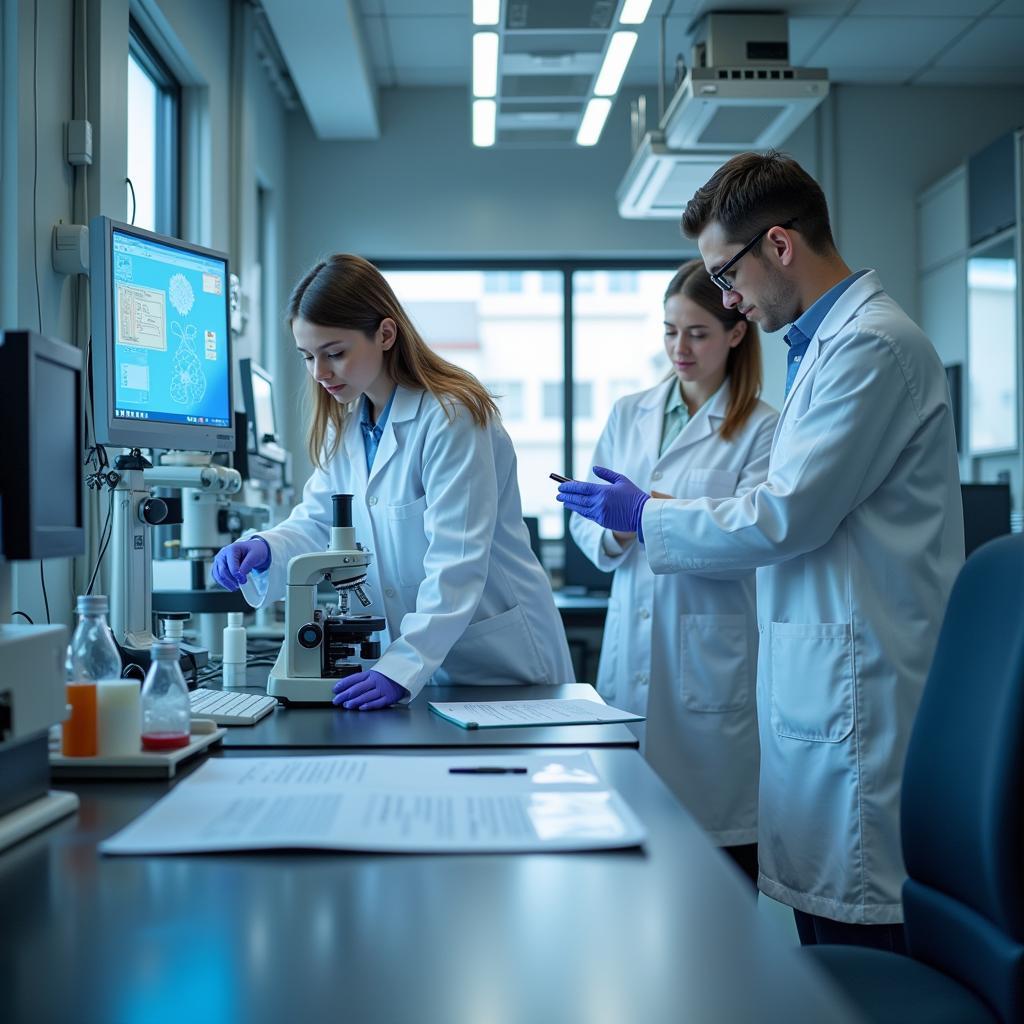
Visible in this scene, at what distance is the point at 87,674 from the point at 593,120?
3.15 meters

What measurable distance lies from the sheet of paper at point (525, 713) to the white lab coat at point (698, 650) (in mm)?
670

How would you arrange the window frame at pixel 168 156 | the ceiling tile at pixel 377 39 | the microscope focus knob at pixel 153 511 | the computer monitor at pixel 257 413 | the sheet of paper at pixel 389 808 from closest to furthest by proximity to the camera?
the sheet of paper at pixel 389 808 < the microscope focus knob at pixel 153 511 < the computer monitor at pixel 257 413 < the window frame at pixel 168 156 < the ceiling tile at pixel 377 39

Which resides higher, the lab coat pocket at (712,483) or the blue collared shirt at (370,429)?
the blue collared shirt at (370,429)

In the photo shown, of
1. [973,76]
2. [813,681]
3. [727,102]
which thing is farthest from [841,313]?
[973,76]

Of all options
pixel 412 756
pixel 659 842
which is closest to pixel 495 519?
pixel 412 756

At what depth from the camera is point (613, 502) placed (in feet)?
5.90

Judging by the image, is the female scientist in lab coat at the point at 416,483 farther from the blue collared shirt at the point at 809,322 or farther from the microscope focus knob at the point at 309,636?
the blue collared shirt at the point at 809,322

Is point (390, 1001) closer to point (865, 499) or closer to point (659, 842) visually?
point (659, 842)

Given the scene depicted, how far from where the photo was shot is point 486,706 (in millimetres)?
1506

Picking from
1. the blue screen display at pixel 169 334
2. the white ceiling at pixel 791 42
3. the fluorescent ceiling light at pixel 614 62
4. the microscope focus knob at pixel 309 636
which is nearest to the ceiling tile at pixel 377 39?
the white ceiling at pixel 791 42

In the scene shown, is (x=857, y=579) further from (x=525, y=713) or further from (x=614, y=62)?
(x=614, y=62)

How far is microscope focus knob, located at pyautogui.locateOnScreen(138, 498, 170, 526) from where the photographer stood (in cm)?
169

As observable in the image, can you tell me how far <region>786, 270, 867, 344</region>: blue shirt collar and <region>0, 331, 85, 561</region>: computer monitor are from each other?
108 centimetres

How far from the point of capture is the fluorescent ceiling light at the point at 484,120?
360 cm
